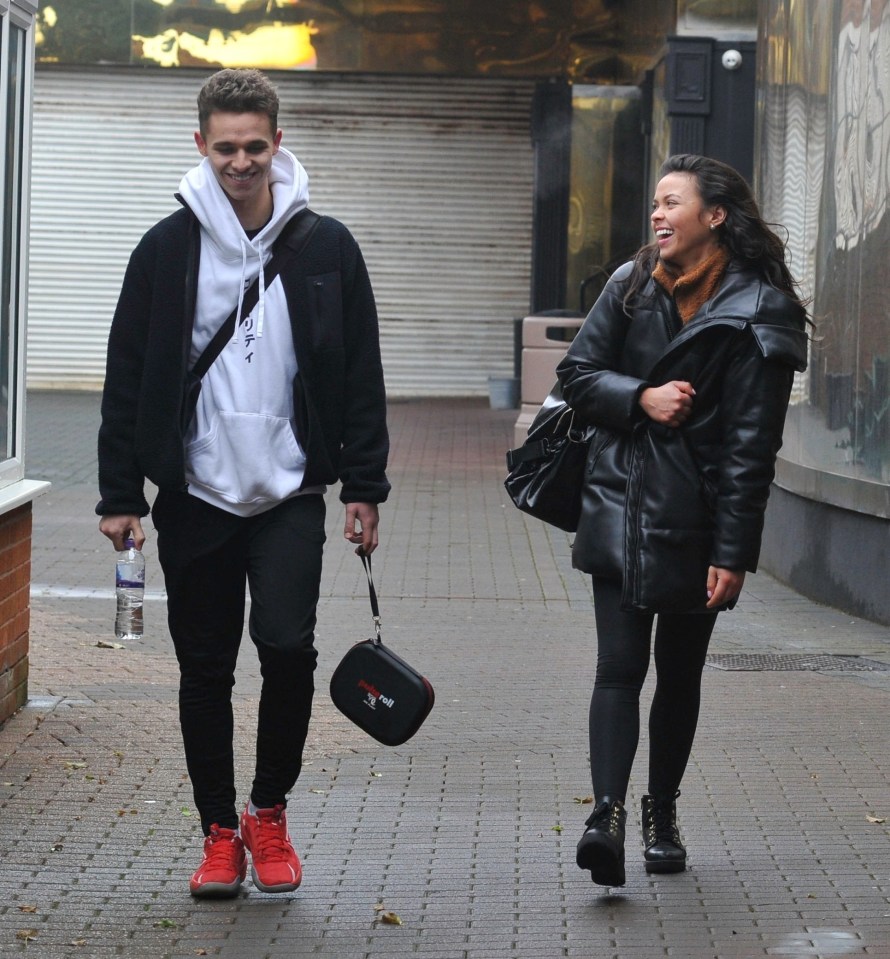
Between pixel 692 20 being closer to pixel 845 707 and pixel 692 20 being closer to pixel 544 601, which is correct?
pixel 544 601

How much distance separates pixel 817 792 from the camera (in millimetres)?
5293

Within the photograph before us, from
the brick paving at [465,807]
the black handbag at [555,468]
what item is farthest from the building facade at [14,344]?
the black handbag at [555,468]

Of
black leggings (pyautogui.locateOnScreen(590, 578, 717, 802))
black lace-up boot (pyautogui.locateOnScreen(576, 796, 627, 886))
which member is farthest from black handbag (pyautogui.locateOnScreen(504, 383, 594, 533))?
black lace-up boot (pyautogui.locateOnScreen(576, 796, 627, 886))

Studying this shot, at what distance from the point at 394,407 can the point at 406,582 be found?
12.2 meters

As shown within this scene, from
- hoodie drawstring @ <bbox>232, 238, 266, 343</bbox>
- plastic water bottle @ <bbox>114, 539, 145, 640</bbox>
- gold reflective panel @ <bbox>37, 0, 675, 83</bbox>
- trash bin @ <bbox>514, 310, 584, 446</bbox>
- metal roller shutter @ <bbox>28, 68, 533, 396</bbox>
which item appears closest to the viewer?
hoodie drawstring @ <bbox>232, 238, 266, 343</bbox>

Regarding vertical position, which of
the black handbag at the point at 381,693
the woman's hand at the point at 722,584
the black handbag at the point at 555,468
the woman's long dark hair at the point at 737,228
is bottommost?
the black handbag at the point at 381,693

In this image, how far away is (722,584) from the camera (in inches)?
164

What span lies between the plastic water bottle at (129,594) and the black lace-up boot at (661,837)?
4.62 feet

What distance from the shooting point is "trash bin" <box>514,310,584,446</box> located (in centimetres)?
1551

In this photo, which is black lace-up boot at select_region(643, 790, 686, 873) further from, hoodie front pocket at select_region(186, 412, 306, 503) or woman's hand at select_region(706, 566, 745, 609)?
hoodie front pocket at select_region(186, 412, 306, 503)

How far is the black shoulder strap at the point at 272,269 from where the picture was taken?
13.6 feet

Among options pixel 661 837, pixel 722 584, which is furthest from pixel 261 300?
pixel 661 837

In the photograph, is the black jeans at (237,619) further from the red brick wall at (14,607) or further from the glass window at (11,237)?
the glass window at (11,237)

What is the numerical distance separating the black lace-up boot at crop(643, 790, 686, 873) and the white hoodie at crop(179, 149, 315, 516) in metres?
1.28
